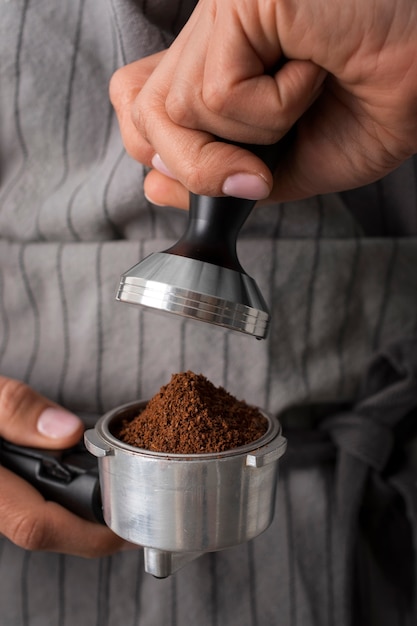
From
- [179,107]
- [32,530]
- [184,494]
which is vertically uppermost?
[179,107]

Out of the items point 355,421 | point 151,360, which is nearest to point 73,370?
point 151,360

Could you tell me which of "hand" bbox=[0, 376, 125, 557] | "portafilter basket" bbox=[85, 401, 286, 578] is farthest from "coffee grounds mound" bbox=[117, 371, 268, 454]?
"hand" bbox=[0, 376, 125, 557]

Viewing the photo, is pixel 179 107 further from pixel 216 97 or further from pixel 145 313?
pixel 145 313

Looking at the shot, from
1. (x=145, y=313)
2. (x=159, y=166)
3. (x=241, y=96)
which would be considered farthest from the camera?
(x=145, y=313)

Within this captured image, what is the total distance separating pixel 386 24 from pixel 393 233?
0.38 meters

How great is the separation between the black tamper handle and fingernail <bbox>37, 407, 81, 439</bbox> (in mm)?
216

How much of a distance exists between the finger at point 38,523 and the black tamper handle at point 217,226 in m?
0.26

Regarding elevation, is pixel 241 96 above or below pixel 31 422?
above

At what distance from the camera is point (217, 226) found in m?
0.42

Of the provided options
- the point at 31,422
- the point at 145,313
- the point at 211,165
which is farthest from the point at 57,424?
the point at 211,165

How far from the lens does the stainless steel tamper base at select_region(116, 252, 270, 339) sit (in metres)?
0.37

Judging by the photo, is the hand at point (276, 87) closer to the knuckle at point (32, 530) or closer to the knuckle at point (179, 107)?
the knuckle at point (179, 107)

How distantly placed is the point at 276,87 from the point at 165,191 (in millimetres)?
181

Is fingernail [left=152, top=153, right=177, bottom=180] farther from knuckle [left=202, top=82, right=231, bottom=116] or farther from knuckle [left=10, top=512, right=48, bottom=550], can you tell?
knuckle [left=10, top=512, right=48, bottom=550]
